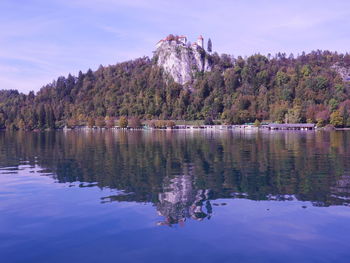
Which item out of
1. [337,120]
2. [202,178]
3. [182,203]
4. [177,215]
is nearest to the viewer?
[177,215]

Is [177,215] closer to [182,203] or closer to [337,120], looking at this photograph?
[182,203]

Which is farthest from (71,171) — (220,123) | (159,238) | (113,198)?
(220,123)

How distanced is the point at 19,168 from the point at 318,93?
605ft

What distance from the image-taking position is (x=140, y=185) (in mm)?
26500

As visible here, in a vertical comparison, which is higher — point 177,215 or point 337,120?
point 337,120

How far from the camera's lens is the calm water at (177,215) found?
46.9ft

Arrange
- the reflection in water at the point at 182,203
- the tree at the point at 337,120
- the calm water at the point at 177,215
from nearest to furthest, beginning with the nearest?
the calm water at the point at 177,215 < the reflection in water at the point at 182,203 < the tree at the point at 337,120

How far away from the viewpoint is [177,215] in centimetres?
1898

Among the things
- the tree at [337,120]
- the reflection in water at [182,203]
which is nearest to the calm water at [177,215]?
the reflection in water at [182,203]

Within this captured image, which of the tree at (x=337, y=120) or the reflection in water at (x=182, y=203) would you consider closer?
the reflection in water at (x=182, y=203)

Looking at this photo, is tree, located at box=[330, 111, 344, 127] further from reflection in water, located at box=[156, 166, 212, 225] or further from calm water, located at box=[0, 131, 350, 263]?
reflection in water, located at box=[156, 166, 212, 225]

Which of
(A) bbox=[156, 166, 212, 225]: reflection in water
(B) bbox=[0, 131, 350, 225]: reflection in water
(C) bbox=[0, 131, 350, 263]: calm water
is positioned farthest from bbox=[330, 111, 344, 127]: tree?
(A) bbox=[156, 166, 212, 225]: reflection in water

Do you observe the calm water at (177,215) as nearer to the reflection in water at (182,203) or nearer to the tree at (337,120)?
the reflection in water at (182,203)

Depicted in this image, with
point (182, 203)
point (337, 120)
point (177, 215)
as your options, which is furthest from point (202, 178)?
point (337, 120)
